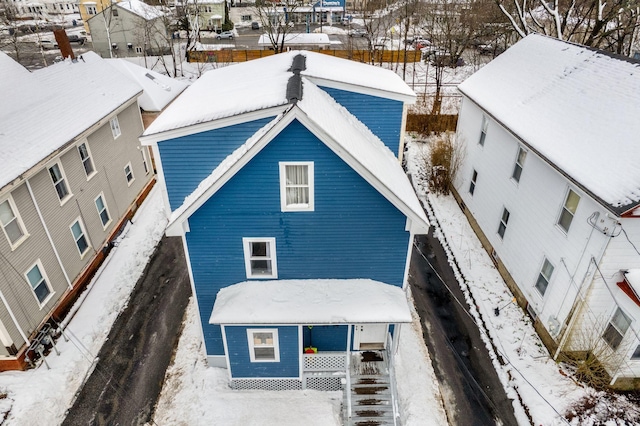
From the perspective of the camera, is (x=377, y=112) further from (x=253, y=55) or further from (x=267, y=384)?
(x=253, y=55)

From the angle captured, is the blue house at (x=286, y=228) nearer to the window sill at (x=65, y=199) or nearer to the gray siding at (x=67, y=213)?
the gray siding at (x=67, y=213)

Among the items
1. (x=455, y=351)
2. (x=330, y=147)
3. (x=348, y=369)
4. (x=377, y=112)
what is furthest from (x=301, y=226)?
(x=455, y=351)

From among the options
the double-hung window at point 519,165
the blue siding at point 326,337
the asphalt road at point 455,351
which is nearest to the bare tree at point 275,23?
the double-hung window at point 519,165

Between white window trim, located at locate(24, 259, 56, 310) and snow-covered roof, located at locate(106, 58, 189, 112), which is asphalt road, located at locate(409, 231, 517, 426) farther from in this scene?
snow-covered roof, located at locate(106, 58, 189, 112)

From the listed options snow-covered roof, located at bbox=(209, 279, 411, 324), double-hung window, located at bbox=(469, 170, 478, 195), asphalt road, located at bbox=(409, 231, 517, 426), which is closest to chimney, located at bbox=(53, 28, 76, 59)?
snow-covered roof, located at bbox=(209, 279, 411, 324)

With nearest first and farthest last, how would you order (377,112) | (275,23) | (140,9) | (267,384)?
(267,384), (377,112), (140,9), (275,23)

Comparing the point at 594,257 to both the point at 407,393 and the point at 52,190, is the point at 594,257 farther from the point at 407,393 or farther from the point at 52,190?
the point at 52,190
